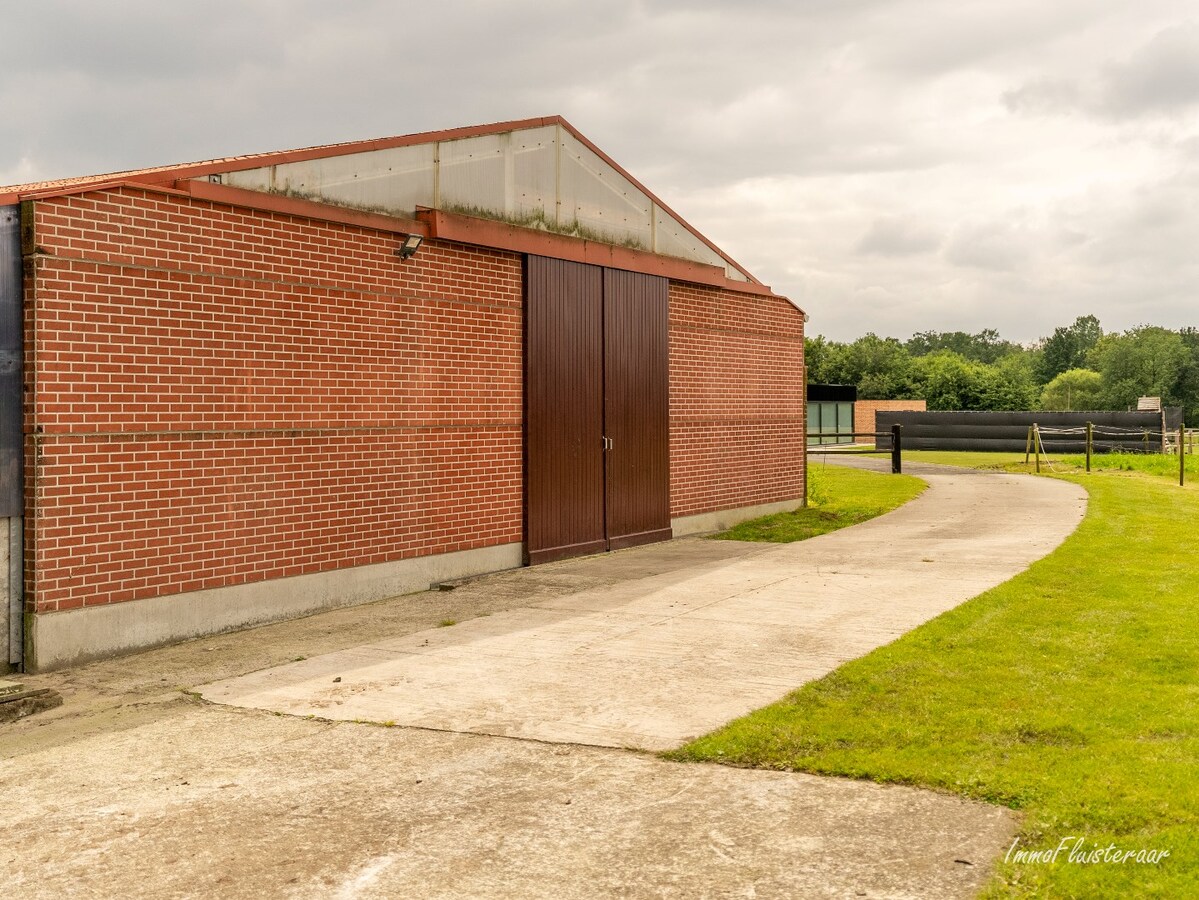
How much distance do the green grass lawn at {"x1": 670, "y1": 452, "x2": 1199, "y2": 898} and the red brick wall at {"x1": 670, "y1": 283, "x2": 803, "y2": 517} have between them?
21.8ft

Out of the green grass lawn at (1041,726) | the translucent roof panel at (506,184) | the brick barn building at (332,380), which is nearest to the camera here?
the green grass lawn at (1041,726)

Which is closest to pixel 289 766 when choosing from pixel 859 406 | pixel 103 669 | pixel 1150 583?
pixel 103 669

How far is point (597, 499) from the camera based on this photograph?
45.5 feet

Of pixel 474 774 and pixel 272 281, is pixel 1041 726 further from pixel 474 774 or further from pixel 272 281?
pixel 272 281

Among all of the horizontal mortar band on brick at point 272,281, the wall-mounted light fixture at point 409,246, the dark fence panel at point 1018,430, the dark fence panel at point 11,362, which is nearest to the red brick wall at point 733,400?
the horizontal mortar band on brick at point 272,281

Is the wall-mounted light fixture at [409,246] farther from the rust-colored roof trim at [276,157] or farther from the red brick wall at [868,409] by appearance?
the red brick wall at [868,409]

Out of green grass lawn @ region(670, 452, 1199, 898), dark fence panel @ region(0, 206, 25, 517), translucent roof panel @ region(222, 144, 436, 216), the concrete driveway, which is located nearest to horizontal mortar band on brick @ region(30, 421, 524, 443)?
dark fence panel @ region(0, 206, 25, 517)

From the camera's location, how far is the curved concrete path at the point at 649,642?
6.46m

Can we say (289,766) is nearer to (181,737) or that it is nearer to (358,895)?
(181,737)

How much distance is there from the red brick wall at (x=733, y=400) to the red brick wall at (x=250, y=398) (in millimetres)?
3704

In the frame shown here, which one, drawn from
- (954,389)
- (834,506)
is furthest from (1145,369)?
(834,506)

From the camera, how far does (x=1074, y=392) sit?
5094 inches

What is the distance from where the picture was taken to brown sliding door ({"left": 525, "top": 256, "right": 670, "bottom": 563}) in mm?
12891

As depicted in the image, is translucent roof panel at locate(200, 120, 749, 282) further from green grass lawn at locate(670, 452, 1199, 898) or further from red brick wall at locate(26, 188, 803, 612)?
green grass lawn at locate(670, 452, 1199, 898)
